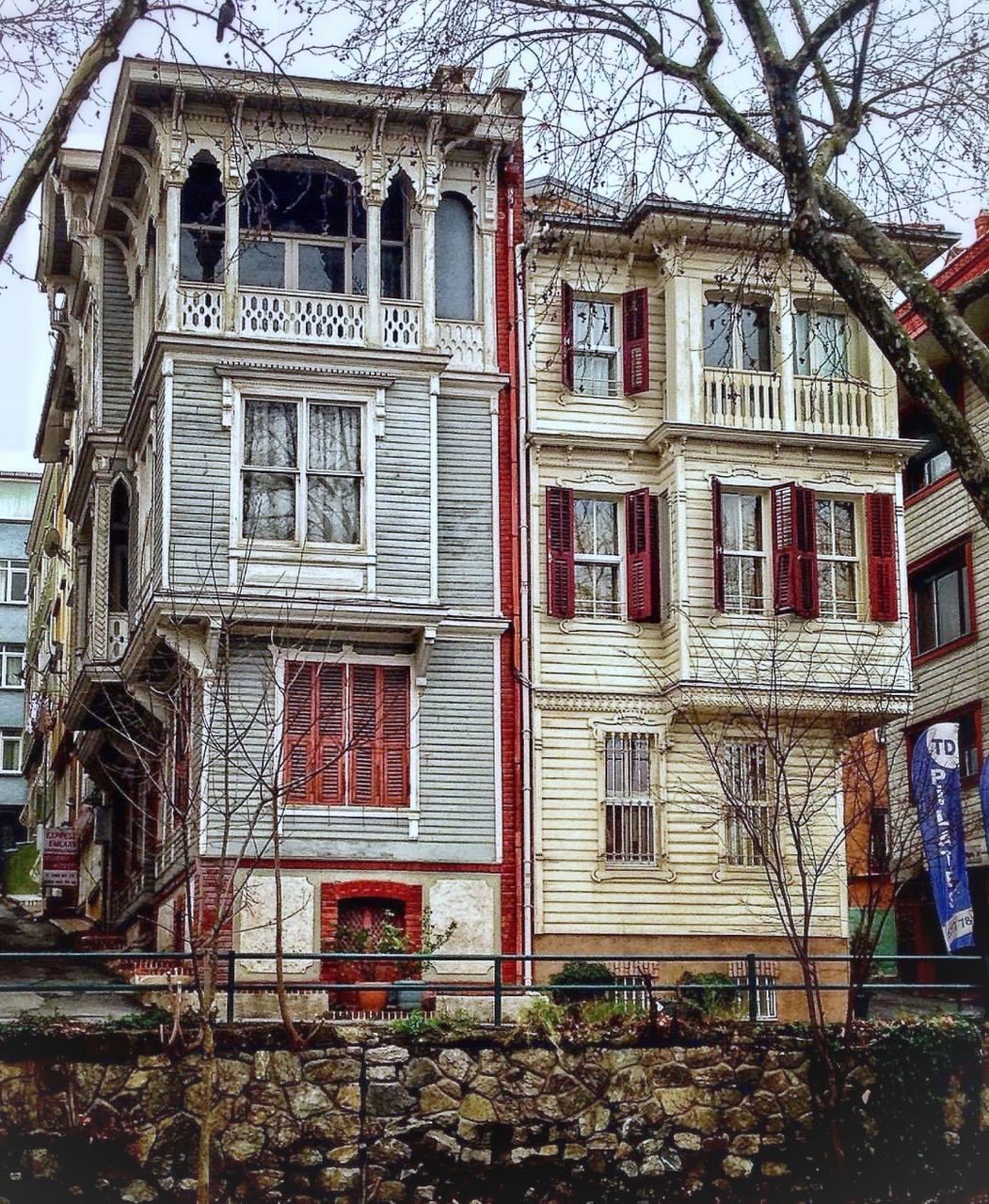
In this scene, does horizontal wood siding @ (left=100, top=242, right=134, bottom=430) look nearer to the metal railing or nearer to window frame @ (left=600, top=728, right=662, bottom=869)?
the metal railing

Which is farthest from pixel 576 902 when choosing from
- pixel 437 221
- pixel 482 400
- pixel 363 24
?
pixel 363 24

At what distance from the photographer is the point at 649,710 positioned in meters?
32.5

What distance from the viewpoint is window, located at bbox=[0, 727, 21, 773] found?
71.5 m

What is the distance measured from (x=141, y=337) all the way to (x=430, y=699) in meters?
8.05

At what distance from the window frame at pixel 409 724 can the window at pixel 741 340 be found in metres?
7.36

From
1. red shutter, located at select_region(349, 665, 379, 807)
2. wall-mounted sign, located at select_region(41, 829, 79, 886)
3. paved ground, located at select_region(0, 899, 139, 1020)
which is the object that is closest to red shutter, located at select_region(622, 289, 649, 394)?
red shutter, located at select_region(349, 665, 379, 807)

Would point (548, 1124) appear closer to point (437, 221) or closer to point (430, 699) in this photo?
point (430, 699)

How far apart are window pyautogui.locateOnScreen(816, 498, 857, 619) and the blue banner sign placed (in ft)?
8.37

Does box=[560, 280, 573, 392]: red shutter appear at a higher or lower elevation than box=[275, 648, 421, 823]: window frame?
higher

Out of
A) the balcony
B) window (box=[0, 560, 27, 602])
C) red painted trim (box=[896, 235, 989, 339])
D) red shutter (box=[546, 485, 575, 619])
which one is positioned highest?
window (box=[0, 560, 27, 602])

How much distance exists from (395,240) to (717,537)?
276 inches

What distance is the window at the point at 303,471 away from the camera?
30.5m

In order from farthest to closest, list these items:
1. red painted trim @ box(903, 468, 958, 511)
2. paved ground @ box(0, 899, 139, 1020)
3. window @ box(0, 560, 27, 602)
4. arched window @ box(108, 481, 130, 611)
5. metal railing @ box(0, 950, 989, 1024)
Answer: window @ box(0, 560, 27, 602) < red painted trim @ box(903, 468, 958, 511) < arched window @ box(108, 481, 130, 611) < paved ground @ box(0, 899, 139, 1020) < metal railing @ box(0, 950, 989, 1024)

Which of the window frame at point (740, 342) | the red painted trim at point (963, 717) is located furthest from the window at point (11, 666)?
the window frame at point (740, 342)
